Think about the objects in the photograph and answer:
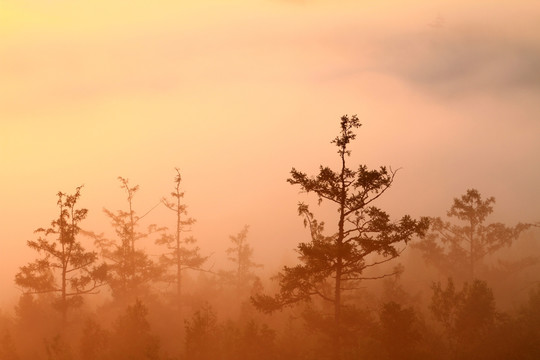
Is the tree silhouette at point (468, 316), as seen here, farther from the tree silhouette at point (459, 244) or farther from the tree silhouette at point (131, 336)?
the tree silhouette at point (459, 244)

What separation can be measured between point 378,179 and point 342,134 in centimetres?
264

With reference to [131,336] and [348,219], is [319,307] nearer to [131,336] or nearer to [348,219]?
[131,336]

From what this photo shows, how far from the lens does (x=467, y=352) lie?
32906mm

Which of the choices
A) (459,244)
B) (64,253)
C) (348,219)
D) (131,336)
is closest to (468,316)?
(348,219)

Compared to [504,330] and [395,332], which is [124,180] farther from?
[504,330]

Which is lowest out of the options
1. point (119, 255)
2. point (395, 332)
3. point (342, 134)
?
point (395, 332)

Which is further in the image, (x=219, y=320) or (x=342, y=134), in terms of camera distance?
(x=219, y=320)

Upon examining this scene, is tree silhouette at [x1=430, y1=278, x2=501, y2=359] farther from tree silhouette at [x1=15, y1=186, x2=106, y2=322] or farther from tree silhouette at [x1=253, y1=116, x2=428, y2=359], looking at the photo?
tree silhouette at [x1=15, y1=186, x2=106, y2=322]

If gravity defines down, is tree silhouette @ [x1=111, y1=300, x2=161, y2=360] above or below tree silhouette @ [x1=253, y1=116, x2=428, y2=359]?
below

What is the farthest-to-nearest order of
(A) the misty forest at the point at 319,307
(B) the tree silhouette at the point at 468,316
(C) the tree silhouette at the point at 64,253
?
1. (C) the tree silhouette at the point at 64,253
2. (B) the tree silhouette at the point at 468,316
3. (A) the misty forest at the point at 319,307

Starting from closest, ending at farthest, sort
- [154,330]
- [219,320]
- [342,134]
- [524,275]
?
[342,134], [154,330], [219,320], [524,275]

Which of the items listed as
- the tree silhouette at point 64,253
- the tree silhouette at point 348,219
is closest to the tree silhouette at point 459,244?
the tree silhouette at point 348,219

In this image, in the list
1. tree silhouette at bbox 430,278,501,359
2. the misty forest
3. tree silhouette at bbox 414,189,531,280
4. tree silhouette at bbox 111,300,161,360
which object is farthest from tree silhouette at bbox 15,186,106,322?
tree silhouette at bbox 414,189,531,280

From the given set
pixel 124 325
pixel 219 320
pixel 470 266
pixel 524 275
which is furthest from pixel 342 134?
pixel 524 275
